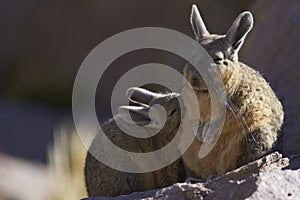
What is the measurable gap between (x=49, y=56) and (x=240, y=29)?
10.9 metres

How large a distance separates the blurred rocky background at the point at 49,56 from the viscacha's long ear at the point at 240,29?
6.39 meters

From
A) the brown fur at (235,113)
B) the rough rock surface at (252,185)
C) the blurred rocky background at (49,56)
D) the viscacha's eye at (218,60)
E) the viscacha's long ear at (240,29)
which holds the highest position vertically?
the blurred rocky background at (49,56)

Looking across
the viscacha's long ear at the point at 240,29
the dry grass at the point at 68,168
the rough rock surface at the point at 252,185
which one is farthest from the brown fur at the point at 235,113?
the dry grass at the point at 68,168

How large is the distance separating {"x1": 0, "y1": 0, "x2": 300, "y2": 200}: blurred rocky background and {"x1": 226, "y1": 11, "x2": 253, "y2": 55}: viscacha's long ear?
21.0 feet

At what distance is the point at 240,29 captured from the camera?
5.88m

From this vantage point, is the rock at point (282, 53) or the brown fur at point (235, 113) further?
the rock at point (282, 53)

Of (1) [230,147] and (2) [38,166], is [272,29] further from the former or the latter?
(2) [38,166]

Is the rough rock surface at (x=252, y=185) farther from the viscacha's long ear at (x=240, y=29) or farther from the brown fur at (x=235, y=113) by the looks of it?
the viscacha's long ear at (x=240, y=29)

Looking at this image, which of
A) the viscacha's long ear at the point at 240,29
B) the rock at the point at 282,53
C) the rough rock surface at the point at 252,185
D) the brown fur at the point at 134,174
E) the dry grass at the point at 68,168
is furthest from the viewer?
the dry grass at the point at 68,168

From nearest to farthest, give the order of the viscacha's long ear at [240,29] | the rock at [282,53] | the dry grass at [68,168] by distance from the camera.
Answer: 1. the viscacha's long ear at [240,29]
2. the rock at [282,53]
3. the dry grass at [68,168]

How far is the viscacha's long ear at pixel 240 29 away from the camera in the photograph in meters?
5.86

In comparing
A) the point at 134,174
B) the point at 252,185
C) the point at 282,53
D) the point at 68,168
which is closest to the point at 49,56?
the point at 68,168

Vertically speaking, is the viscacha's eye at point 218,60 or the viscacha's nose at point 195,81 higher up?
the viscacha's eye at point 218,60

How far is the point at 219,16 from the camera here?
561 inches
